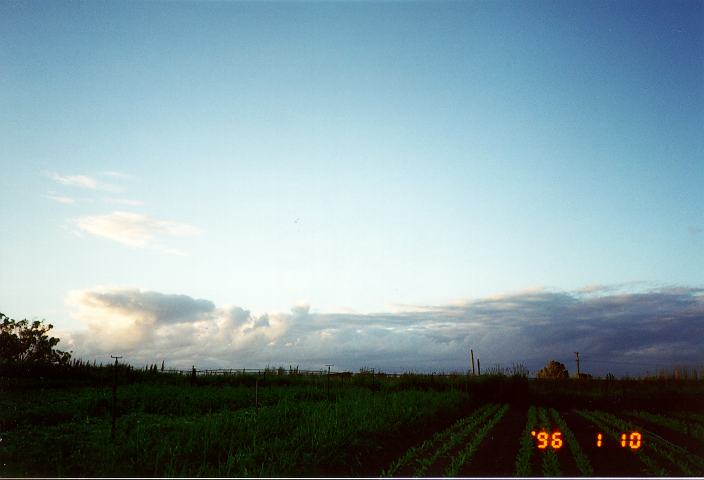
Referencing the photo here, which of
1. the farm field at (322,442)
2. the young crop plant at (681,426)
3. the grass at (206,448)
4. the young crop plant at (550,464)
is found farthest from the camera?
the young crop plant at (681,426)

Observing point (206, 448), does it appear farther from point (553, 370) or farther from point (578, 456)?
point (553, 370)

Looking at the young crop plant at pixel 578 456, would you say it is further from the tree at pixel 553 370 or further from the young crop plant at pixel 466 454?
the tree at pixel 553 370

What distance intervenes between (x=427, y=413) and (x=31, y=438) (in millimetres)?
13685

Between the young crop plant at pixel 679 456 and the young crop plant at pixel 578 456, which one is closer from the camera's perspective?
the young crop plant at pixel 578 456

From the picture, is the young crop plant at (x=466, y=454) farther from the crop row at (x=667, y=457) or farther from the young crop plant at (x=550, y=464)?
the crop row at (x=667, y=457)

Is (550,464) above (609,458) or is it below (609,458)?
above

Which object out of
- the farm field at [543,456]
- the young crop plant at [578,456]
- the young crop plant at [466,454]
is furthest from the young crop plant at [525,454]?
the young crop plant at [466,454]

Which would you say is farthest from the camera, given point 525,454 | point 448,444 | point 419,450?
point 448,444

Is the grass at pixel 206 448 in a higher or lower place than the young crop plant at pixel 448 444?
higher

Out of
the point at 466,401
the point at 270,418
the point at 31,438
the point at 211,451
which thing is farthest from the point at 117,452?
the point at 466,401

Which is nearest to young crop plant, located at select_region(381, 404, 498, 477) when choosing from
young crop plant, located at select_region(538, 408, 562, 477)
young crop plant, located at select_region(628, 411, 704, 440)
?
young crop plant, located at select_region(538, 408, 562, 477)

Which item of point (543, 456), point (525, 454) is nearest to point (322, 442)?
point (525, 454)

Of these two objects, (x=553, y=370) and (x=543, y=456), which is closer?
(x=543, y=456)

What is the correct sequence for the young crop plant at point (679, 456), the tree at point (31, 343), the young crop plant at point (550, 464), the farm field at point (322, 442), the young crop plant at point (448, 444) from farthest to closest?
the tree at point (31, 343), the young crop plant at point (679, 456), the young crop plant at point (448, 444), the young crop plant at point (550, 464), the farm field at point (322, 442)
